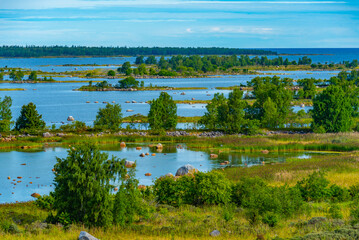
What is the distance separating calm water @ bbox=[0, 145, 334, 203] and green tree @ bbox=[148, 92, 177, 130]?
8115 mm

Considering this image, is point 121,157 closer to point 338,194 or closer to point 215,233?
point 338,194

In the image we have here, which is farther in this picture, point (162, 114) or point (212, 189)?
point (162, 114)

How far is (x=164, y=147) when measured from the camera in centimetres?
5178

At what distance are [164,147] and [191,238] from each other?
34367 millimetres

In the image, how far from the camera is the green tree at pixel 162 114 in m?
59.3

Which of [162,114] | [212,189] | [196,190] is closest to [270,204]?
[212,189]

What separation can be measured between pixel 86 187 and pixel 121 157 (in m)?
26.1

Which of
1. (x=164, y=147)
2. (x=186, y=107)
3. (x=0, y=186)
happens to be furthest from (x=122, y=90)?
(x=0, y=186)

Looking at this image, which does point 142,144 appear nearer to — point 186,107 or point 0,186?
point 0,186

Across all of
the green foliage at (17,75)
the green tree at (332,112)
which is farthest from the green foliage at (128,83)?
the green tree at (332,112)

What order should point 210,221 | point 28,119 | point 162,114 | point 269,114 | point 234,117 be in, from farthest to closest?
1. point 269,114
2. point 162,114
3. point 234,117
4. point 28,119
5. point 210,221

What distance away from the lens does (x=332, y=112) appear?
5919cm

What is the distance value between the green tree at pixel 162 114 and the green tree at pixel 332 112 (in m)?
17.6

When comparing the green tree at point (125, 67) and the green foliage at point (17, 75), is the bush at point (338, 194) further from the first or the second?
the green tree at point (125, 67)
